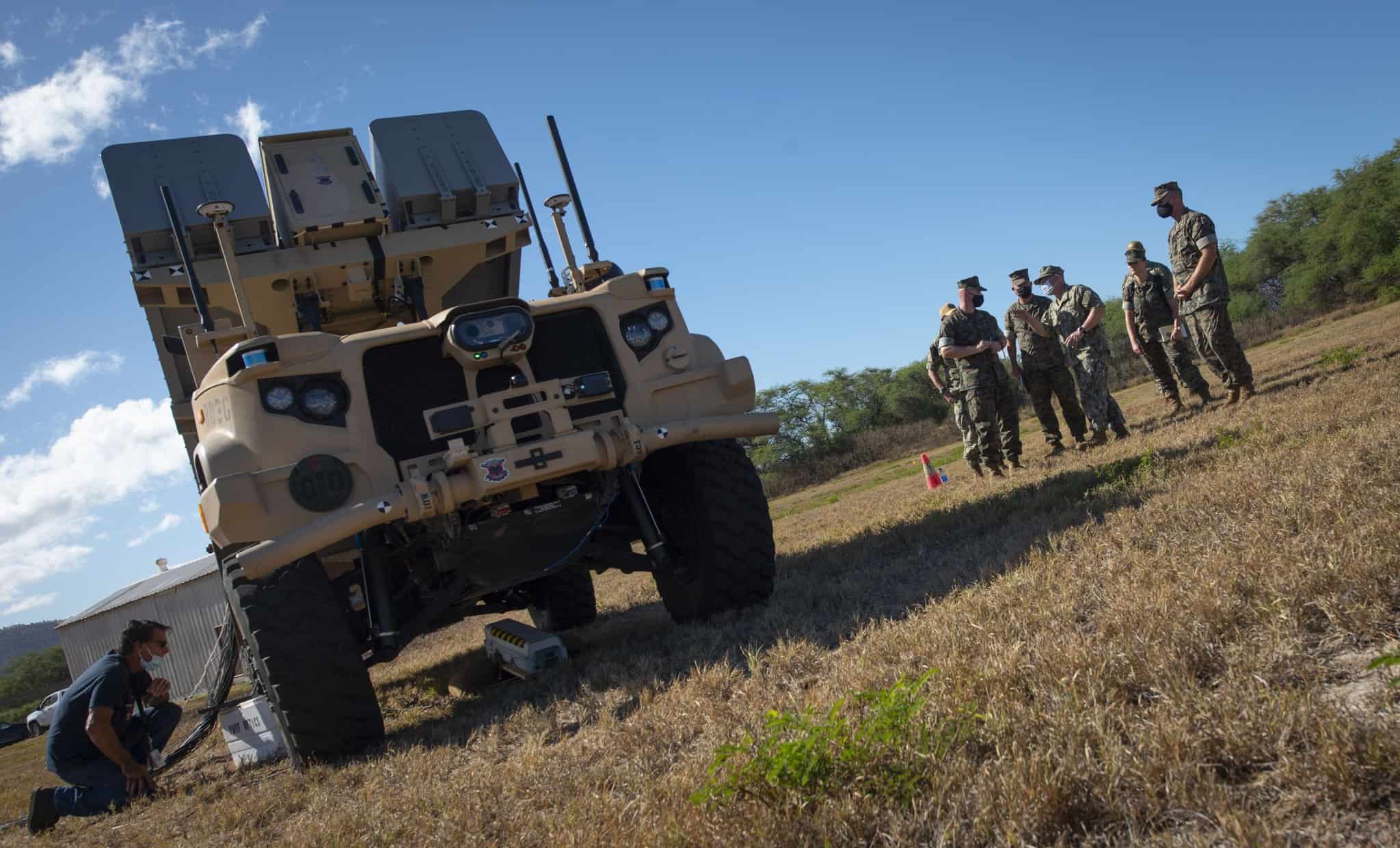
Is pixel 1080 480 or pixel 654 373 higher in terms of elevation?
pixel 654 373

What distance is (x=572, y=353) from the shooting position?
483 centimetres

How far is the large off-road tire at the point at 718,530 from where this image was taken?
4.79 meters

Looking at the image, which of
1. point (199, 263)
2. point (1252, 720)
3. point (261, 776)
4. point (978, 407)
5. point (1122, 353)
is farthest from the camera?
point (1122, 353)

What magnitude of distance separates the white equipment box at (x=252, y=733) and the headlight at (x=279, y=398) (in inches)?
71.2

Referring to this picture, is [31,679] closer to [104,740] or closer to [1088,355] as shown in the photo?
[104,740]

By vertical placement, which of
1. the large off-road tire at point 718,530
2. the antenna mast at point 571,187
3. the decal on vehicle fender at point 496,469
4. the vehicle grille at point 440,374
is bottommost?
the large off-road tire at point 718,530

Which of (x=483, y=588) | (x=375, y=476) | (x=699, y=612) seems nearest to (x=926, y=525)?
(x=699, y=612)

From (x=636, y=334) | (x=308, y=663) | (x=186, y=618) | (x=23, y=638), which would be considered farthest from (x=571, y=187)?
(x=23, y=638)

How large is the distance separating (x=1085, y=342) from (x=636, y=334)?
526 cm

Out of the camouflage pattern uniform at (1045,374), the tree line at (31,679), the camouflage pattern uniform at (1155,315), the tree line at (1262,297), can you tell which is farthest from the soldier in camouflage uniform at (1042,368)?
the tree line at (31,679)

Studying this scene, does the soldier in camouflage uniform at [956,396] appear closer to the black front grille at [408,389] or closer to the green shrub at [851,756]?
the black front grille at [408,389]

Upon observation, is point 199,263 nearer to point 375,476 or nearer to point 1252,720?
point 375,476

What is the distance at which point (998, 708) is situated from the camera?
7.59 feet

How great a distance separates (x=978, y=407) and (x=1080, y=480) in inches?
92.3
